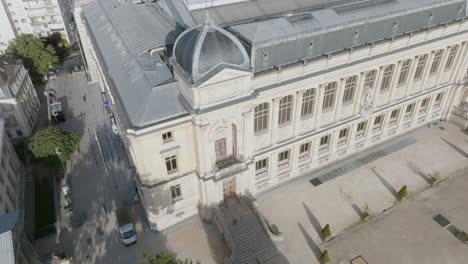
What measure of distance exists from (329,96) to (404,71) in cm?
1432

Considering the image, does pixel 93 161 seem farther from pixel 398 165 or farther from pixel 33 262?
pixel 398 165

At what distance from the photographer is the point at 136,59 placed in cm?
4525

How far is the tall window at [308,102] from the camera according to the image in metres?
45.8

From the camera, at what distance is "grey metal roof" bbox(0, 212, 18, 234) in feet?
97.0

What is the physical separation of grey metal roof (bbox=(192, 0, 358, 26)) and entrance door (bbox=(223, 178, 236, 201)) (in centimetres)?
2114

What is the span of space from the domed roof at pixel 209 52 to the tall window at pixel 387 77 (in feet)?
81.7

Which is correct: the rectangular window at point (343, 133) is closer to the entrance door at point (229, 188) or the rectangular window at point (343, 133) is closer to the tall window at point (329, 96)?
the tall window at point (329, 96)

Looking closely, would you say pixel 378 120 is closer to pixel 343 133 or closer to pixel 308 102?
pixel 343 133

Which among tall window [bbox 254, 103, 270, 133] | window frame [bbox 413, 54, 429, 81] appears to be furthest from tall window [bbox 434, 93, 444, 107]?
tall window [bbox 254, 103, 270, 133]

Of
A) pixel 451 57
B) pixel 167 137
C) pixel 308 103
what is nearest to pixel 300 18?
pixel 308 103

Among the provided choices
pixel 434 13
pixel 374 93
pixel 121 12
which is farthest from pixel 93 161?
pixel 434 13

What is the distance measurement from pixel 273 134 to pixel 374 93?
1755 cm

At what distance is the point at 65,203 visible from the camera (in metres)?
49.8

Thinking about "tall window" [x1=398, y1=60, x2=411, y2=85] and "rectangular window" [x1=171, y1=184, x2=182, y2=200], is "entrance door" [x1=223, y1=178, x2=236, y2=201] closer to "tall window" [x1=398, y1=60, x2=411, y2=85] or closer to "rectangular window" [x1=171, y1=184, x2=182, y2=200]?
"rectangular window" [x1=171, y1=184, x2=182, y2=200]
